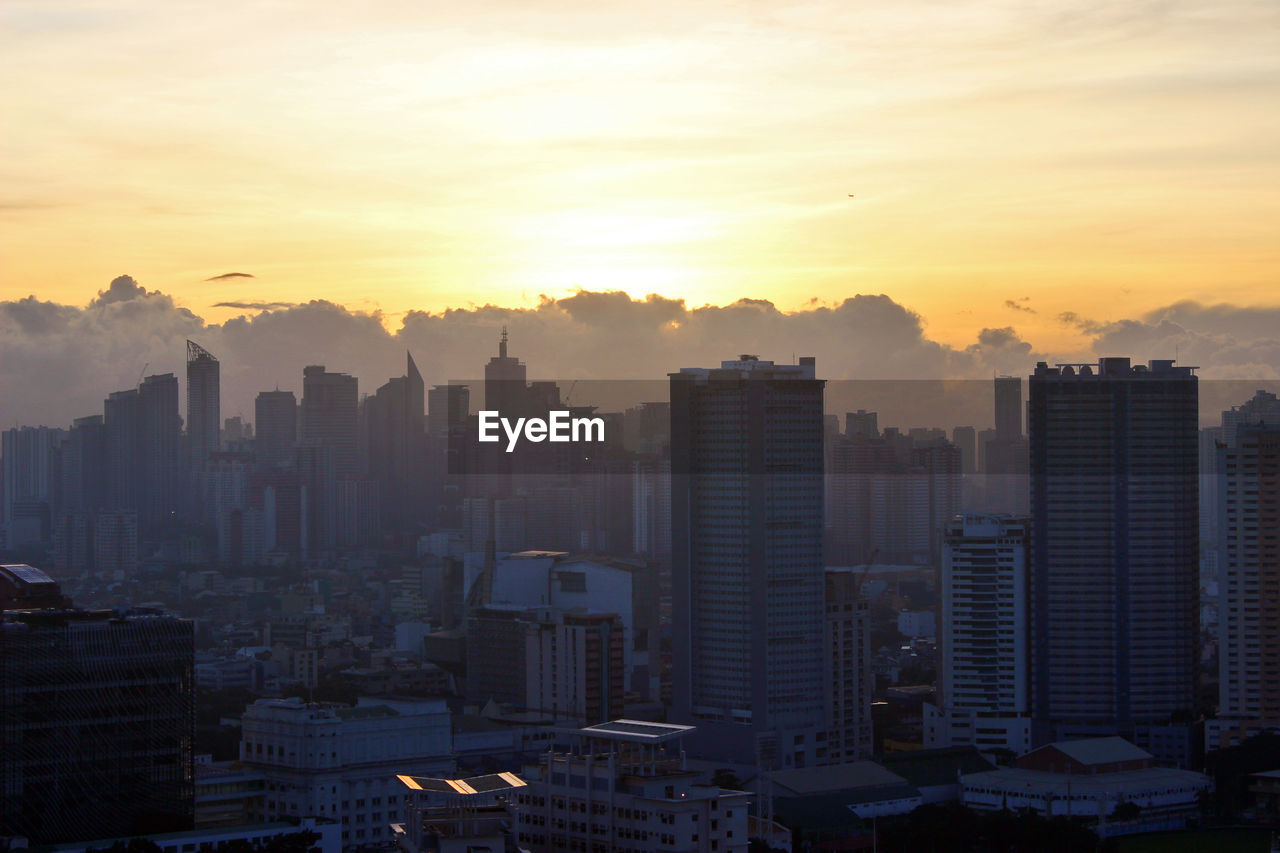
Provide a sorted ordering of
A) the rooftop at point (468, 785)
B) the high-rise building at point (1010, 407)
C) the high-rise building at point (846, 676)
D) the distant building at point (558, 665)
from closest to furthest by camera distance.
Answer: the rooftop at point (468, 785), the high-rise building at point (846, 676), the distant building at point (558, 665), the high-rise building at point (1010, 407)

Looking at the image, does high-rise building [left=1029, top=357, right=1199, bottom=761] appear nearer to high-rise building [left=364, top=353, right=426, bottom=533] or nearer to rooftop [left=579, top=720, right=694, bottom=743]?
rooftop [left=579, top=720, right=694, bottom=743]

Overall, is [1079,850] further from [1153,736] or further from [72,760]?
[72,760]

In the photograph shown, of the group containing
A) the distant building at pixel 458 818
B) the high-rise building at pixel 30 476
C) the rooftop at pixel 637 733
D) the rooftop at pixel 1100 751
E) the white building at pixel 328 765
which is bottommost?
the rooftop at pixel 1100 751

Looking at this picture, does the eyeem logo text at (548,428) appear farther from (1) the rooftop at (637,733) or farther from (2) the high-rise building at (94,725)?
(1) the rooftop at (637,733)

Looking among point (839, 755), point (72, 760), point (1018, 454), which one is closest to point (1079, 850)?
point (839, 755)

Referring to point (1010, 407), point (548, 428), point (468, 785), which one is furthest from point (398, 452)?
point (468, 785)

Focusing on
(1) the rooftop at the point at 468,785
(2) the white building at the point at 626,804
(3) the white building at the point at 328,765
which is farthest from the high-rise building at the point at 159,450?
(2) the white building at the point at 626,804

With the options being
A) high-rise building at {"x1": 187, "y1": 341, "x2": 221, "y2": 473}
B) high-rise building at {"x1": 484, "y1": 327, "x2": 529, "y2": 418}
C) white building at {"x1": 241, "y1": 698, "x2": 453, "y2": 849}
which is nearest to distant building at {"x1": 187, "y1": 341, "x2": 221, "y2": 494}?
high-rise building at {"x1": 187, "y1": 341, "x2": 221, "y2": 473}

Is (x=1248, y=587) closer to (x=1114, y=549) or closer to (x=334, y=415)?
(x=1114, y=549)
